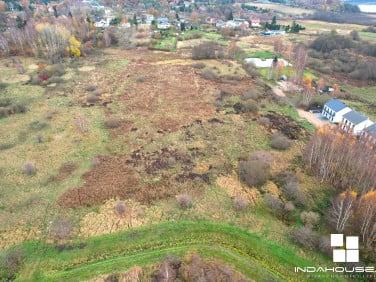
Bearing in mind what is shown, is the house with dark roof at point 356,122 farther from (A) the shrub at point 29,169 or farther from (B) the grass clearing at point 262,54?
(B) the grass clearing at point 262,54

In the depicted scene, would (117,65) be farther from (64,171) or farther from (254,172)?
(254,172)

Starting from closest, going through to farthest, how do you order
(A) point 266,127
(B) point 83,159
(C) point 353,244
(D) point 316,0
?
(C) point 353,244, (B) point 83,159, (A) point 266,127, (D) point 316,0

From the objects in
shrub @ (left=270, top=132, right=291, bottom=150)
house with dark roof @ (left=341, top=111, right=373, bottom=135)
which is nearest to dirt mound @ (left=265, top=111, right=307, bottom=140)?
shrub @ (left=270, top=132, right=291, bottom=150)

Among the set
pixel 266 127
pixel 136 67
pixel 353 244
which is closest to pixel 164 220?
pixel 353 244

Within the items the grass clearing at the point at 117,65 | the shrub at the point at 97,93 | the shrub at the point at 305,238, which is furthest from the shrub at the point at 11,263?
the grass clearing at the point at 117,65

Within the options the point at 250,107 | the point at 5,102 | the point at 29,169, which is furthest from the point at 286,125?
the point at 5,102

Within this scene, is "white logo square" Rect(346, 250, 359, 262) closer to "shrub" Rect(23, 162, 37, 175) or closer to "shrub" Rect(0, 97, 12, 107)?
"shrub" Rect(23, 162, 37, 175)

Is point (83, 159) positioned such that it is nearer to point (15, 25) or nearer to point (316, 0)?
point (15, 25)
